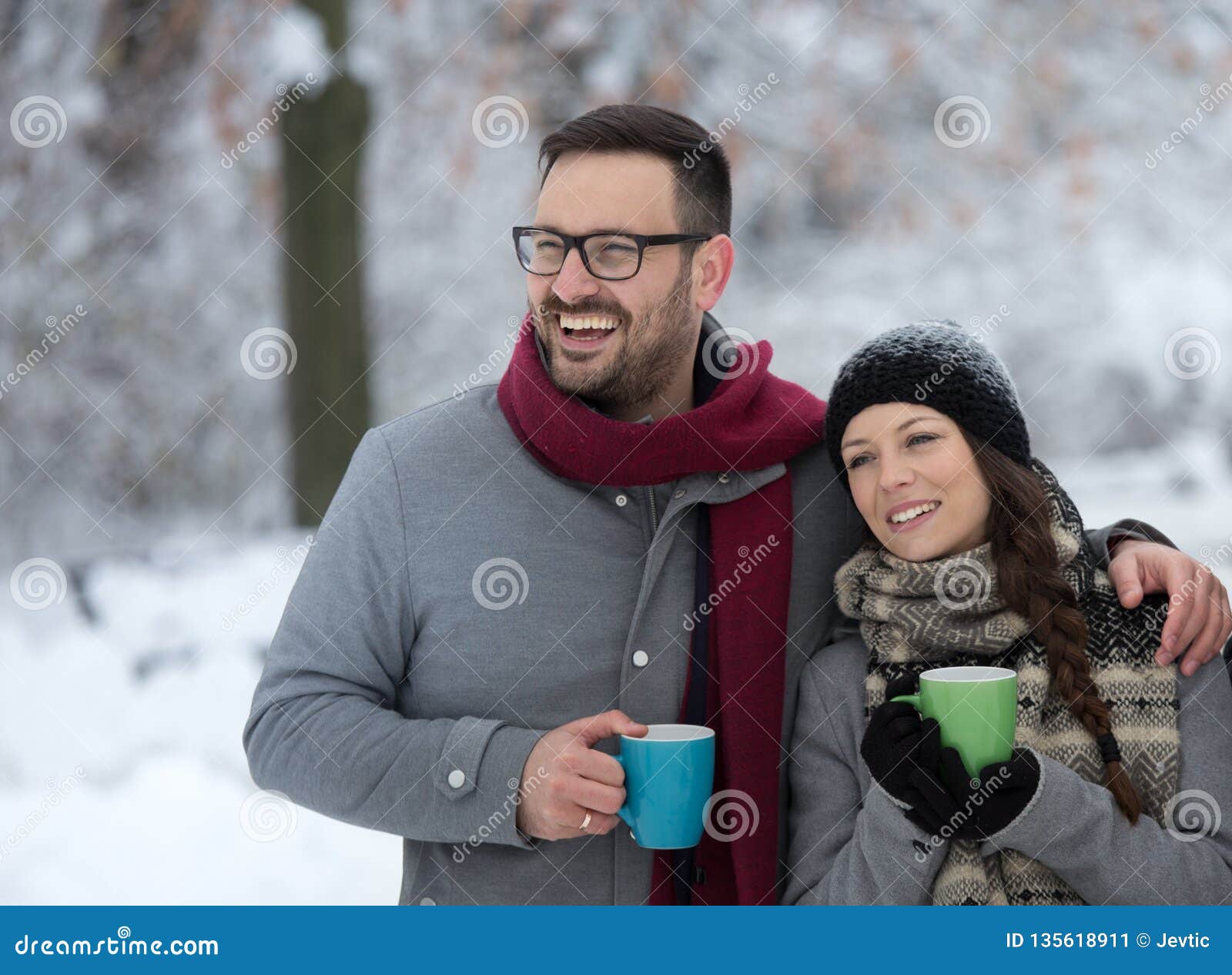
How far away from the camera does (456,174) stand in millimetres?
5844

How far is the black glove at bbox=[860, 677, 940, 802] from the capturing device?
1515 mm

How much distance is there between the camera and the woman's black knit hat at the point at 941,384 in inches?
70.6

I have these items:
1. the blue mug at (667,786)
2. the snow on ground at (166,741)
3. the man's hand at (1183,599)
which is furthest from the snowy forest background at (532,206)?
the blue mug at (667,786)

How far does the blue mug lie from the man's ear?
825mm

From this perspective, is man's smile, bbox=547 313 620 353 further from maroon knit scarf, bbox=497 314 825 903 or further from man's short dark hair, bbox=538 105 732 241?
man's short dark hair, bbox=538 105 732 241

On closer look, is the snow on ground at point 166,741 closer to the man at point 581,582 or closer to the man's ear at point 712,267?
the man at point 581,582

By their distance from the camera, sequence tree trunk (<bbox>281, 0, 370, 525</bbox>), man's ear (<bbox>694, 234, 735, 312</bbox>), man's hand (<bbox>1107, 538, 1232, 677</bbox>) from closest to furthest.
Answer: man's hand (<bbox>1107, 538, 1232, 677</bbox>)
man's ear (<bbox>694, 234, 735, 312</bbox>)
tree trunk (<bbox>281, 0, 370, 525</bbox>)

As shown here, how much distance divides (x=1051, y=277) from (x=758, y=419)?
4.59 m

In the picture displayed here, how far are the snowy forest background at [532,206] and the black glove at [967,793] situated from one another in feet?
10.3

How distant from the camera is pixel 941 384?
179 centimetres

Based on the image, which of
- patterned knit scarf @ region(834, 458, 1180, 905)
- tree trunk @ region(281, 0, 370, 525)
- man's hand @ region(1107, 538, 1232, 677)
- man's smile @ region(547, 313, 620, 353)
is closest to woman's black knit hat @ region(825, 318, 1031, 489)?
patterned knit scarf @ region(834, 458, 1180, 905)

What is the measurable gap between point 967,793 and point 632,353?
2.79 feet

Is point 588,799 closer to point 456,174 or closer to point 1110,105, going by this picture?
point 456,174

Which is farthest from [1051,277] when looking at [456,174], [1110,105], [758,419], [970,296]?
[758,419]
